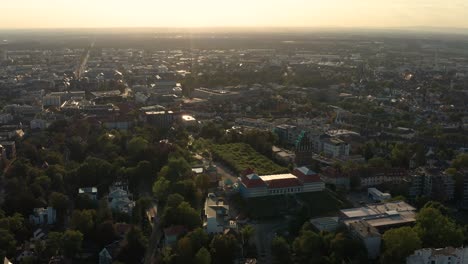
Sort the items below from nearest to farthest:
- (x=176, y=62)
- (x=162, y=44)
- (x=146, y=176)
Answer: (x=146, y=176) < (x=176, y=62) < (x=162, y=44)

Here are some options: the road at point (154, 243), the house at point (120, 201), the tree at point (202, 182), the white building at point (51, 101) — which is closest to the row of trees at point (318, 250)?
the road at point (154, 243)

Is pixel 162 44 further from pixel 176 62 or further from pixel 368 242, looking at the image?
pixel 368 242

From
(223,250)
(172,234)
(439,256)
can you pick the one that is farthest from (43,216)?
(439,256)

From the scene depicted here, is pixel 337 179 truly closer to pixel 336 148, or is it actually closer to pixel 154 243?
pixel 336 148

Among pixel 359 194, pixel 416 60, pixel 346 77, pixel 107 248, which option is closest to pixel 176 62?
pixel 346 77

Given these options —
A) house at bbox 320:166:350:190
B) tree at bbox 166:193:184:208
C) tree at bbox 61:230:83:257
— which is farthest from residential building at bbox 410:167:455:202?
tree at bbox 61:230:83:257
